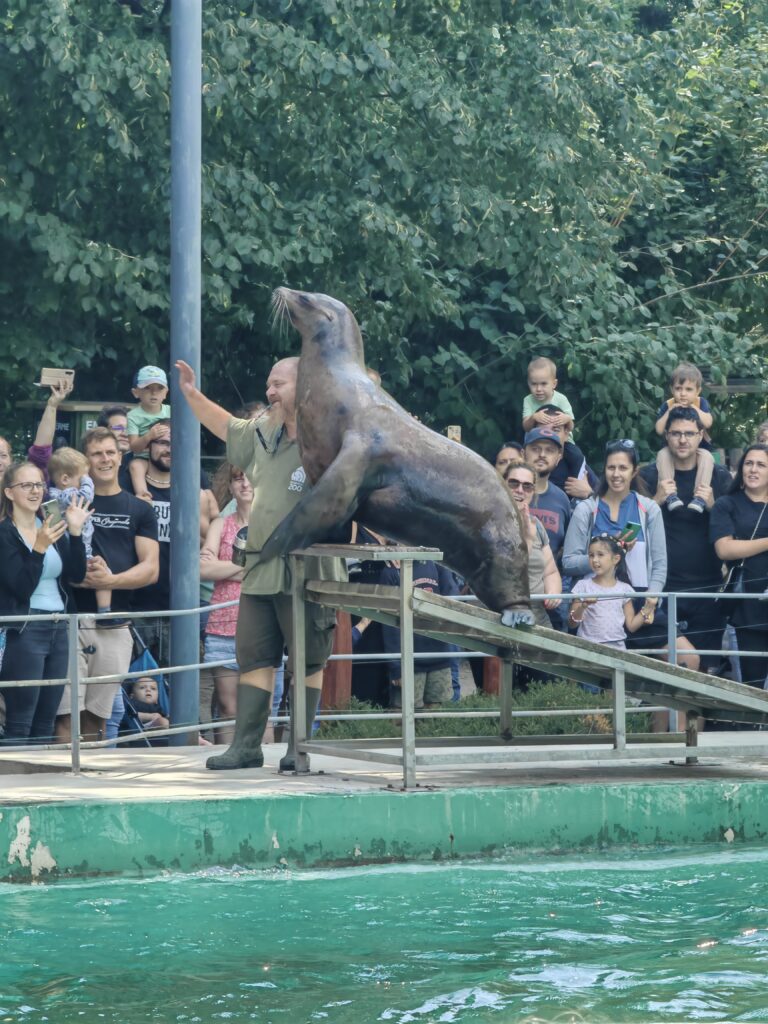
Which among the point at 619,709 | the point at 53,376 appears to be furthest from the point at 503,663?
the point at 53,376

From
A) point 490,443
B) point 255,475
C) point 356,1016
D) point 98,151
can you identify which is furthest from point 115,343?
point 356,1016

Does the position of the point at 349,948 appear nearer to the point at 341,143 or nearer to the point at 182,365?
the point at 182,365

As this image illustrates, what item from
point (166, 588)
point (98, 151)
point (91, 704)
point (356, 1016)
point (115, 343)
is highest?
point (98, 151)

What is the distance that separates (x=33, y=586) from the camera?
30.8 ft

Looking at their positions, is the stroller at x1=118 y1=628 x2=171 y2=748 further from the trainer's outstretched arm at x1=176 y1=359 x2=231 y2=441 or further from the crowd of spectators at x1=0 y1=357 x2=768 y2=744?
the trainer's outstretched arm at x1=176 y1=359 x2=231 y2=441

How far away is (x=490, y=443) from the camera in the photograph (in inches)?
571

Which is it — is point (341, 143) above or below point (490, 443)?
above

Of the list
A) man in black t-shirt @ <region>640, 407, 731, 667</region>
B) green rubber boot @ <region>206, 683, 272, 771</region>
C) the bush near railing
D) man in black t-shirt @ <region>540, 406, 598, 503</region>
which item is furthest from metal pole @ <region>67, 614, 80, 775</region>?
man in black t-shirt @ <region>540, 406, 598, 503</region>

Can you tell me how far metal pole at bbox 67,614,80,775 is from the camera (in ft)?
26.1

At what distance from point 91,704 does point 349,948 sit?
3.71m

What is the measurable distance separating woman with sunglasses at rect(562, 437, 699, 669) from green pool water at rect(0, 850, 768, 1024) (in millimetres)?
3243

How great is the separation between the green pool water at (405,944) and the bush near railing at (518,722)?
304 centimetres

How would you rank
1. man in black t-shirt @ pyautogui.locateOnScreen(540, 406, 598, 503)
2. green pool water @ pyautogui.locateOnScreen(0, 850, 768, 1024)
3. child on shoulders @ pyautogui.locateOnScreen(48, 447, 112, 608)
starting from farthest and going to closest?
1. man in black t-shirt @ pyautogui.locateOnScreen(540, 406, 598, 503)
2. child on shoulders @ pyautogui.locateOnScreen(48, 447, 112, 608)
3. green pool water @ pyautogui.locateOnScreen(0, 850, 768, 1024)

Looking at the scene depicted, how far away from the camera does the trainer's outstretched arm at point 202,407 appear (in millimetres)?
8320
